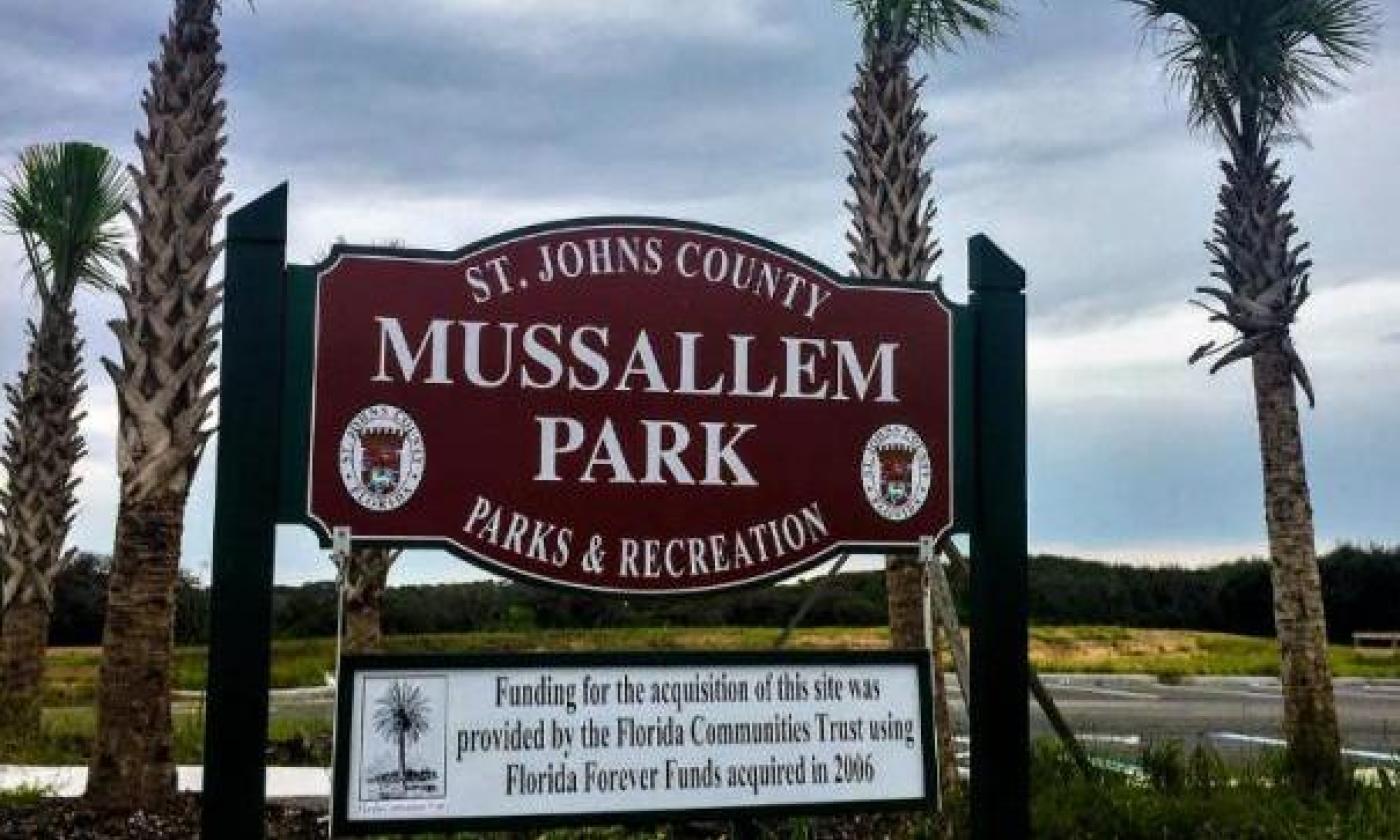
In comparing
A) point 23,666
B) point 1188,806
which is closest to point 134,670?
point 1188,806

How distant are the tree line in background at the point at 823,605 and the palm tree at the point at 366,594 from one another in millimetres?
1387

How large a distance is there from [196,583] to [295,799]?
53.1 feet

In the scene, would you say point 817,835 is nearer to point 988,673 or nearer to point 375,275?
point 988,673

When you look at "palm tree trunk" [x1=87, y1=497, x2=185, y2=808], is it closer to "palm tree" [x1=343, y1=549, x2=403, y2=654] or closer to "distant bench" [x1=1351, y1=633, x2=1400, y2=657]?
"palm tree" [x1=343, y1=549, x2=403, y2=654]

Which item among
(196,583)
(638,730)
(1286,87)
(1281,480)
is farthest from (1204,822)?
(196,583)

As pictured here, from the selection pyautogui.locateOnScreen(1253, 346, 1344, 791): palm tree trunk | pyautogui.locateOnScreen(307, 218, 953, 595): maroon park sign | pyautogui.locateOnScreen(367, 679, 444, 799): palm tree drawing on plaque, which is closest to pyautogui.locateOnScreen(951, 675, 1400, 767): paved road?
pyautogui.locateOnScreen(1253, 346, 1344, 791): palm tree trunk

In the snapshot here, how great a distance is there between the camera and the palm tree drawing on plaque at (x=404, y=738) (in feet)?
17.1

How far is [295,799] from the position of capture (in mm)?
10727

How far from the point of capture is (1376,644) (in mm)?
40812

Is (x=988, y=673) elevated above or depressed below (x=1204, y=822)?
above

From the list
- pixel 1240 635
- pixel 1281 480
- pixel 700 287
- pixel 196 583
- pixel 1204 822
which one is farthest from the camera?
pixel 1240 635

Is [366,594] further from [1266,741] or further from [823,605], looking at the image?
[823,605]

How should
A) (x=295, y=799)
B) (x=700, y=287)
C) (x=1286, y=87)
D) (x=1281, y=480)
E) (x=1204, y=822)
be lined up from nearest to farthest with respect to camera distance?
1. (x=700, y=287)
2. (x=1204, y=822)
3. (x=295, y=799)
4. (x=1281, y=480)
5. (x=1286, y=87)

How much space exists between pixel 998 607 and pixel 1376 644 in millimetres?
39297
